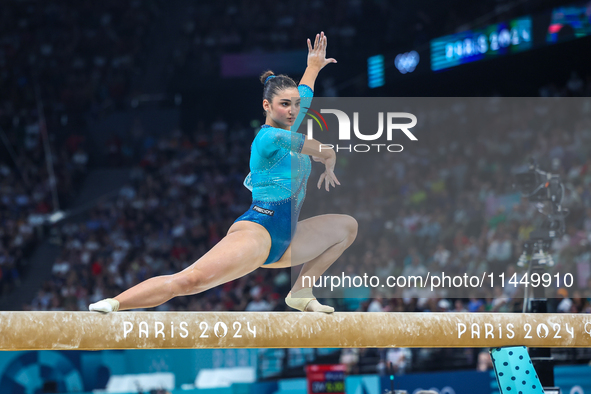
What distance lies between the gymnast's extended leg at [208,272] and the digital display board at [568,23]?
8.19 metres

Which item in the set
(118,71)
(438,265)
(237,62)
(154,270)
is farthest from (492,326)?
(118,71)

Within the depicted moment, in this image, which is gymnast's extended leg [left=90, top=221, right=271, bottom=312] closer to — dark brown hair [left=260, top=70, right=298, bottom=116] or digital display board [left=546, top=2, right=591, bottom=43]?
dark brown hair [left=260, top=70, right=298, bottom=116]

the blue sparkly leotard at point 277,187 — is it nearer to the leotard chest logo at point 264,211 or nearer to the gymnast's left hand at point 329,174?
the leotard chest logo at point 264,211

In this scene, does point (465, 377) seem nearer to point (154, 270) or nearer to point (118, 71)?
point (154, 270)

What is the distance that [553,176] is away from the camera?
15.3 ft

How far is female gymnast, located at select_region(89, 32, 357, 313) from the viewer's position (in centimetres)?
381

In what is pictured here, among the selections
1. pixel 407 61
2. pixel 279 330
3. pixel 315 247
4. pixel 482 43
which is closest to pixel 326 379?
pixel 315 247

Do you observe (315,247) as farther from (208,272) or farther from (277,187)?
(208,272)

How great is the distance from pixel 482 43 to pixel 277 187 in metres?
8.43

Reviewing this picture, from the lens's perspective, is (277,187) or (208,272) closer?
(208,272)

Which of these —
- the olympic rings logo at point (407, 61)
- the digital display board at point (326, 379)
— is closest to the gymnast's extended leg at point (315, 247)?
the digital display board at point (326, 379)

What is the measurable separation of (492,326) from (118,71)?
15.2m

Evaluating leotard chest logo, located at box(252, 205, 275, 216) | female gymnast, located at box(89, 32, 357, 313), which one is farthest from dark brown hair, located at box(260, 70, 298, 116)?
leotard chest logo, located at box(252, 205, 275, 216)

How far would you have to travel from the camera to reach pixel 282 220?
4.08 metres
